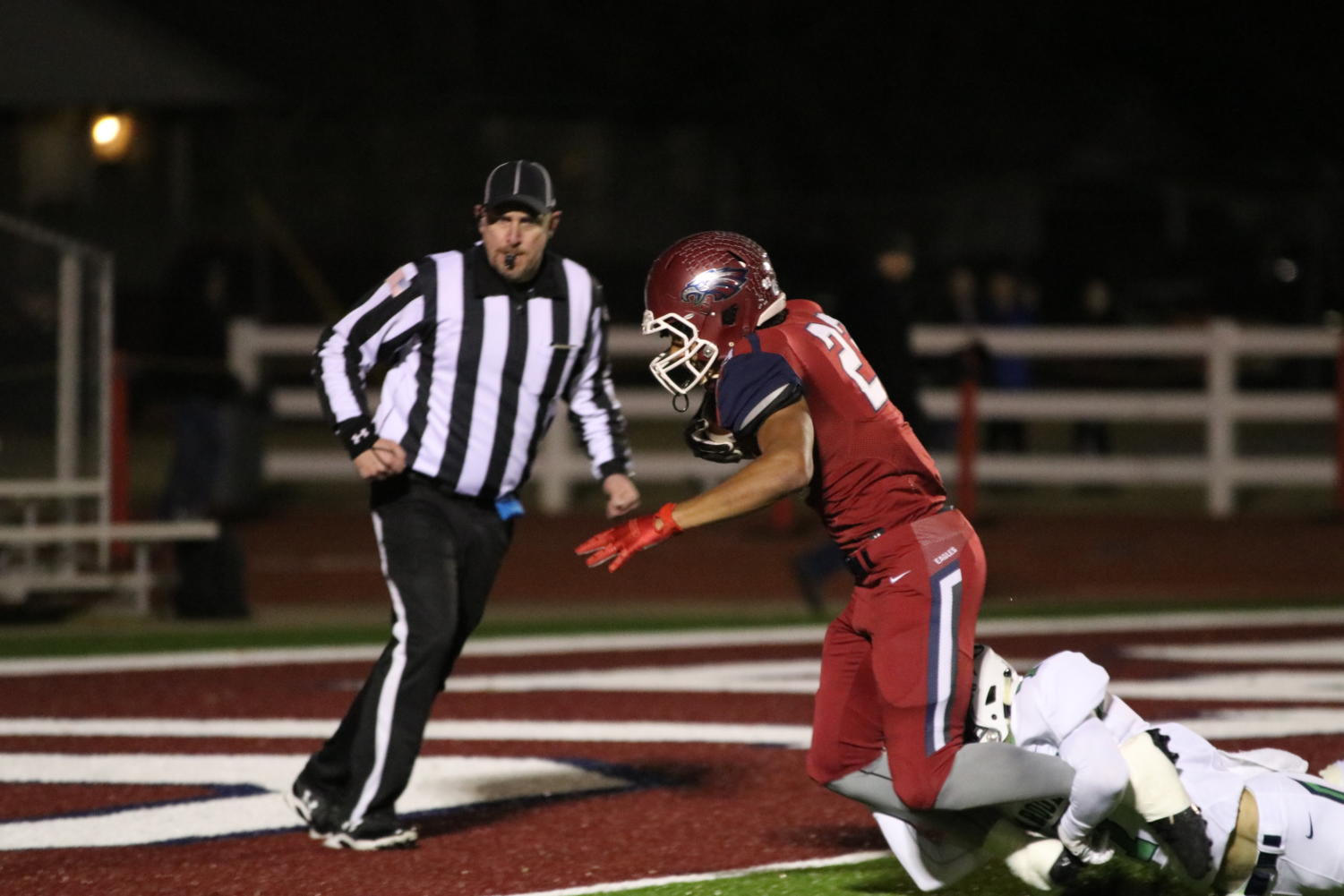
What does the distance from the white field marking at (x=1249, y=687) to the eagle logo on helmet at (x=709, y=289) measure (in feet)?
12.8

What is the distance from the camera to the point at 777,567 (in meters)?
12.5

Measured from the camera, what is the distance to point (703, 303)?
4.82 m

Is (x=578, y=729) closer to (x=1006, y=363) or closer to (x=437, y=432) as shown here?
(x=437, y=432)

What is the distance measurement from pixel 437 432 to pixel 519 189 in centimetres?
74

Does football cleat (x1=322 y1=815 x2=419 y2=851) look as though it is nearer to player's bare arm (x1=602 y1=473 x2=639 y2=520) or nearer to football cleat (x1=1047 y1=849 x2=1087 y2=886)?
player's bare arm (x1=602 y1=473 x2=639 y2=520)

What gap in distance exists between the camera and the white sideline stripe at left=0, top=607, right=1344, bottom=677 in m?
9.23

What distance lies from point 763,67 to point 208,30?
9305 mm

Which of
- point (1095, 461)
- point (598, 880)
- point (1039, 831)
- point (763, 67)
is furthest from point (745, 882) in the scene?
point (763, 67)

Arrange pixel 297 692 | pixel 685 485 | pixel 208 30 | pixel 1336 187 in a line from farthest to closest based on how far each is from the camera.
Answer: pixel 1336 187
pixel 208 30
pixel 685 485
pixel 297 692

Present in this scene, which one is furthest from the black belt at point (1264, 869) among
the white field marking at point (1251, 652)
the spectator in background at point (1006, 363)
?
the spectator in background at point (1006, 363)

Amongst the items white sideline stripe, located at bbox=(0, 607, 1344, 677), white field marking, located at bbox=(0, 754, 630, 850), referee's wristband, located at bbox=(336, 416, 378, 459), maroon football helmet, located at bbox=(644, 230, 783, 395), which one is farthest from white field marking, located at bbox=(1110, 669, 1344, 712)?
maroon football helmet, located at bbox=(644, 230, 783, 395)

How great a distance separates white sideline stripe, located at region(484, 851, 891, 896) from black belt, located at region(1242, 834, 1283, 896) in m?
1.14

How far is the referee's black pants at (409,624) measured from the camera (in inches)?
221

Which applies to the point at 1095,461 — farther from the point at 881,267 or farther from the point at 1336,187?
the point at 1336,187
